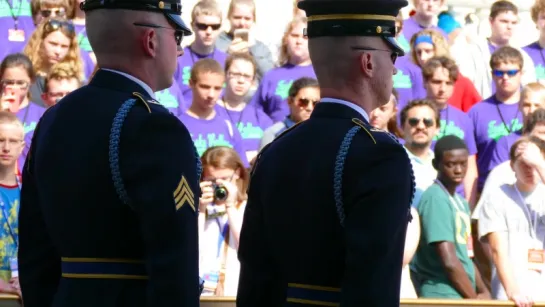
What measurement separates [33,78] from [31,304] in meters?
4.21

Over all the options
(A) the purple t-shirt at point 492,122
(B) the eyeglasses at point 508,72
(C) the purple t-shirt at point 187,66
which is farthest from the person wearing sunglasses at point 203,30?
(B) the eyeglasses at point 508,72

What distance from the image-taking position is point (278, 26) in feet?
39.2

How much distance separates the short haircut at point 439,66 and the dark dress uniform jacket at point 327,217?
524 cm

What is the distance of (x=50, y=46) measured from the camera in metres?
8.62

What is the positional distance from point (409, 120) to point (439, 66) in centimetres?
120

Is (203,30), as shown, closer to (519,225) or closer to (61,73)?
(61,73)

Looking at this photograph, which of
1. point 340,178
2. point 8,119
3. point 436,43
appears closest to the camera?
point 340,178

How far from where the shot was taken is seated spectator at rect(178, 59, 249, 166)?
27.3ft

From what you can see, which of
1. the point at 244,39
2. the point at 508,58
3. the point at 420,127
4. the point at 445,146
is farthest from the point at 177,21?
the point at 244,39

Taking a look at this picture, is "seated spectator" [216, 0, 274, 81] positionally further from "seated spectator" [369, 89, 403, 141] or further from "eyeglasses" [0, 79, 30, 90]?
"eyeglasses" [0, 79, 30, 90]

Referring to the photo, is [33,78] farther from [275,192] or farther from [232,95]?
[275,192]

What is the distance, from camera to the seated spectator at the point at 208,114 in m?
8.32

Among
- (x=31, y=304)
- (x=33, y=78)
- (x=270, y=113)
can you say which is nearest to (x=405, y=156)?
(x=31, y=304)

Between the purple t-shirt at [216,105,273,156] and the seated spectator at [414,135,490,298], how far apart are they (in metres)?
1.59
